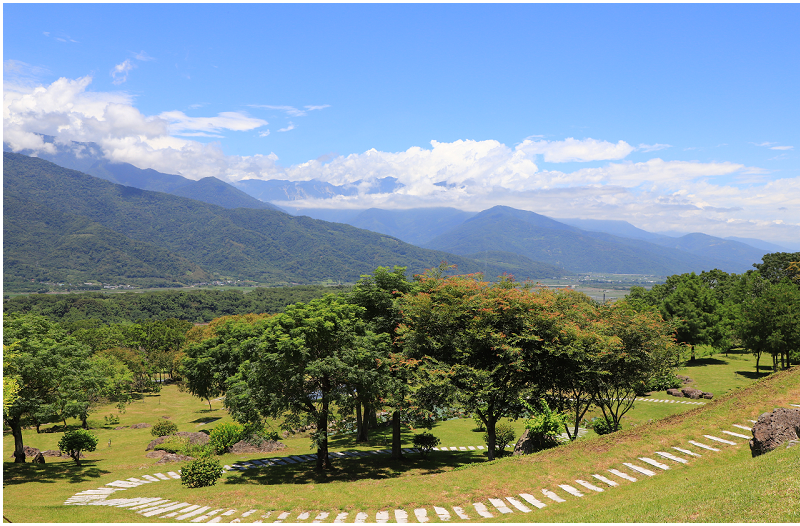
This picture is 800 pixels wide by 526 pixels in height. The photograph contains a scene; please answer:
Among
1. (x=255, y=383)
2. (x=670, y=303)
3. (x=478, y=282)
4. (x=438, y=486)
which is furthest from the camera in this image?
(x=670, y=303)

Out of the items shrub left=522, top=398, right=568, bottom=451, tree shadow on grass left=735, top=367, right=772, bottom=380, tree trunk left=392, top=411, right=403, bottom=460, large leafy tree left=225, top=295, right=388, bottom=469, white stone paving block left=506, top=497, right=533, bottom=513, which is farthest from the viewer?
tree shadow on grass left=735, top=367, right=772, bottom=380

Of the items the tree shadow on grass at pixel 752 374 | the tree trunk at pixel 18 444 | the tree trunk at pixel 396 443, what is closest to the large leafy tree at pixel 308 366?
the tree trunk at pixel 396 443

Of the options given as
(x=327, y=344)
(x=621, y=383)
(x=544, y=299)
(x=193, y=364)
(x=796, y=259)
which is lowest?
(x=193, y=364)

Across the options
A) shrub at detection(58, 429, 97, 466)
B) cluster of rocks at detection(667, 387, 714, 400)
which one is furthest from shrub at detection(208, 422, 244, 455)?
cluster of rocks at detection(667, 387, 714, 400)

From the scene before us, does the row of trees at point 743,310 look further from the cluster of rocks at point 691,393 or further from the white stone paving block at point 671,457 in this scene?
the white stone paving block at point 671,457

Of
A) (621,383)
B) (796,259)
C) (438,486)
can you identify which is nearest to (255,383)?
(438,486)

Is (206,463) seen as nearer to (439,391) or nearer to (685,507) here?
(439,391)

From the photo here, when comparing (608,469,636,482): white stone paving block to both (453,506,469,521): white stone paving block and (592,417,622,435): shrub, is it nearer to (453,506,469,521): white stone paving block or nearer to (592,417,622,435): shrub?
(453,506,469,521): white stone paving block

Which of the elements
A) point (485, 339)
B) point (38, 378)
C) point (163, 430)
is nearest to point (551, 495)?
point (485, 339)

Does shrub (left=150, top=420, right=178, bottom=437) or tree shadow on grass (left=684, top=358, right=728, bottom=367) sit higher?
tree shadow on grass (left=684, top=358, right=728, bottom=367)
